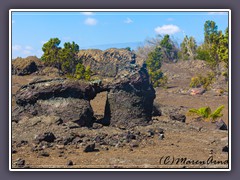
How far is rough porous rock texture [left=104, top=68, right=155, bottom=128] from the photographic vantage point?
15430 millimetres

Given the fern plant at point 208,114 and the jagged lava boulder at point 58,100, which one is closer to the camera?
the jagged lava boulder at point 58,100

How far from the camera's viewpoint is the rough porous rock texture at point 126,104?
15.4m

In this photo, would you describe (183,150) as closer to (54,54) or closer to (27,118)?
(27,118)

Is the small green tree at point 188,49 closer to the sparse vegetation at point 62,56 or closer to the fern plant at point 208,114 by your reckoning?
the sparse vegetation at point 62,56

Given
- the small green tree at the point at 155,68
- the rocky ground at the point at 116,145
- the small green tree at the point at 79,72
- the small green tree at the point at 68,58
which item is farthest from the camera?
the small green tree at the point at 155,68

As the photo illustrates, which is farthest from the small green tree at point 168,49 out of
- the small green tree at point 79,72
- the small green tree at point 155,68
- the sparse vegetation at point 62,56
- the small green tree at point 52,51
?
the small green tree at point 79,72

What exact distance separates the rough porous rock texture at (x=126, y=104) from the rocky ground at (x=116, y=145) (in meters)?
0.34

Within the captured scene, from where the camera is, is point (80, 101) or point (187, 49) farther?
point (187, 49)

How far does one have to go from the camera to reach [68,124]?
14750 millimetres

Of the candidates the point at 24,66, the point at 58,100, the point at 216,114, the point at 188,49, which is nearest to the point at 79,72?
the point at 24,66

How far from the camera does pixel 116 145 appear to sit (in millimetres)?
13266

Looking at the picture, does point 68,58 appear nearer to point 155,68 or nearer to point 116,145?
point 155,68

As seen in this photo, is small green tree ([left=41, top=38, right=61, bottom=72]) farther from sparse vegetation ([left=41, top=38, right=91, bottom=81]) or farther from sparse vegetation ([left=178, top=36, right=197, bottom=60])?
sparse vegetation ([left=178, top=36, right=197, bottom=60])

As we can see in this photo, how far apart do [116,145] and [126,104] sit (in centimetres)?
249
